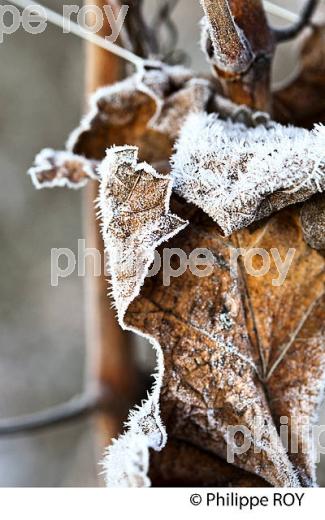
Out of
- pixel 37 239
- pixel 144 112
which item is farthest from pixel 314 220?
pixel 37 239

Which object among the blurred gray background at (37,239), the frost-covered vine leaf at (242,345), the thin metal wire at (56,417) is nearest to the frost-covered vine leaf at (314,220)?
the frost-covered vine leaf at (242,345)

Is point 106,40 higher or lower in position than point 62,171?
higher

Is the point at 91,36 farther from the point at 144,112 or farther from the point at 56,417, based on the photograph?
the point at 56,417

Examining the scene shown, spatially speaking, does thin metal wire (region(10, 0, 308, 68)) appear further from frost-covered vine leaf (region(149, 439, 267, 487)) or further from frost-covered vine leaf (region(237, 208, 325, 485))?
frost-covered vine leaf (region(149, 439, 267, 487))

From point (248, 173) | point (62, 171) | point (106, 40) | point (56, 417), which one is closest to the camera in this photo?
point (248, 173)

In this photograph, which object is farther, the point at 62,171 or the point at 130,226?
the point at 62,171

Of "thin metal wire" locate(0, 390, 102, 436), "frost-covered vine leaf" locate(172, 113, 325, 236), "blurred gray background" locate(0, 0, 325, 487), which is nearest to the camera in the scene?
"frost-covered vine leaf" locate(172, 113, 325, 236)

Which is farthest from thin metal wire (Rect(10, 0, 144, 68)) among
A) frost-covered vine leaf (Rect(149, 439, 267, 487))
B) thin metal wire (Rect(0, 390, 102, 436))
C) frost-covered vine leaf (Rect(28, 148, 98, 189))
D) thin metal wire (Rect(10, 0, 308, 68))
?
thin metal wire (Rect(0, 390, 102, 436))

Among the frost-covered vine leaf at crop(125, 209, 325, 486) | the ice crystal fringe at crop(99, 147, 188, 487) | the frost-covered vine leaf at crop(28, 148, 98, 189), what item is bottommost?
the frost-covered vine leaf at crop(125, 209, 325, 486)
